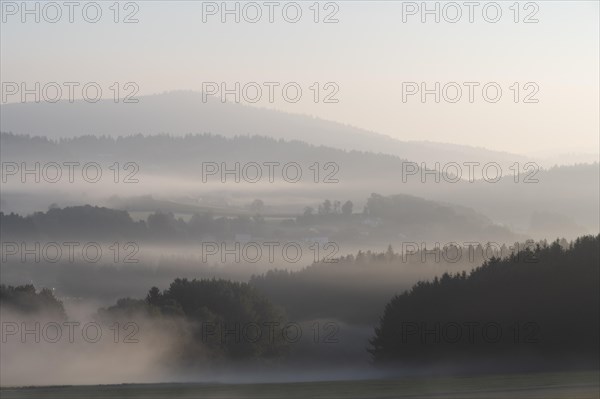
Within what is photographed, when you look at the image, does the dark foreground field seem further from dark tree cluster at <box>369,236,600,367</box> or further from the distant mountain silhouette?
the distant mountain silhouette

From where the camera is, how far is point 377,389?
37.5 m

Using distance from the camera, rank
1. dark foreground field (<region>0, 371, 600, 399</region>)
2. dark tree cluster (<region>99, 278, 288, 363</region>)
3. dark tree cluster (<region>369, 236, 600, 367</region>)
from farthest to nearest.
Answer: dark tree cluster (<region>99, 278, 288, 363</region>) < dark tree cluster (<region>369, 236, 600, 367</region>) < dark foreground field (<region>0, 371, 600, 399</region>)

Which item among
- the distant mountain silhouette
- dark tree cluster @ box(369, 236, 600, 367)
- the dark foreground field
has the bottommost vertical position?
the dark foreground field

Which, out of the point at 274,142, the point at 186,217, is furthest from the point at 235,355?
the point at 274,142

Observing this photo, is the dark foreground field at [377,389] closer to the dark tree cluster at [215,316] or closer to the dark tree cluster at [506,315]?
the dark tree cluster at [506,315]

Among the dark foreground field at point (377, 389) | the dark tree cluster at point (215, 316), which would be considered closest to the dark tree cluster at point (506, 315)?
the dark foreground field at point (377, 389)

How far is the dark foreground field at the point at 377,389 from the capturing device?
35438 mm

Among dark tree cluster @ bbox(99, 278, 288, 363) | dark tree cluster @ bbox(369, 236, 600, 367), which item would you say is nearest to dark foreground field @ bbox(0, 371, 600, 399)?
dark tree cluster @ bbox(369, 236, 600, 367)

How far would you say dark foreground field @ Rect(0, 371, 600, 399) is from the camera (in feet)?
116

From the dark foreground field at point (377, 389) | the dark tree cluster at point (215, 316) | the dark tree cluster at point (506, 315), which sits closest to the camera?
the dark foreground field at point (377, 389)

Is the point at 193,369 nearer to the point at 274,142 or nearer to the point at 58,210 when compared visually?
the point at 58,210

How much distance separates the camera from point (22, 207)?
205 ft

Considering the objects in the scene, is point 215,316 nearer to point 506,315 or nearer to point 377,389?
point 506,315

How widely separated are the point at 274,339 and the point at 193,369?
4.87 metres
